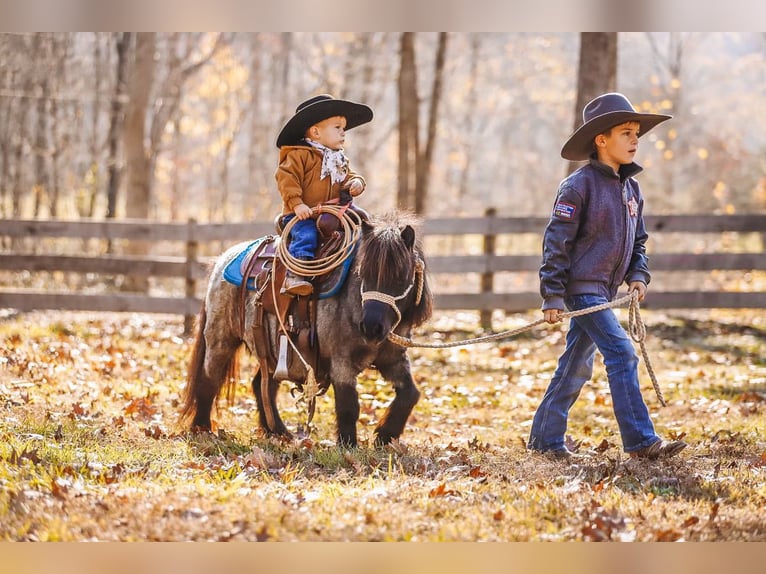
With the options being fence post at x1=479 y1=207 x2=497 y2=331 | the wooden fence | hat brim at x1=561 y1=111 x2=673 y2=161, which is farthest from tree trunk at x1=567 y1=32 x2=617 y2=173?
hat brim at x1=561 y1=111 x2=673 y2=161

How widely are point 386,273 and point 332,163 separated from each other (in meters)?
0.98

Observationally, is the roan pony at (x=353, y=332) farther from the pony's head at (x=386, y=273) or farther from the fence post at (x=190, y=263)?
the fence post at (x=190, y=263)

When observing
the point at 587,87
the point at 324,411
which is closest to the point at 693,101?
the point at 587,87

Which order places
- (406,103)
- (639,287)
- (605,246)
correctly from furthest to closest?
(406,103) < (639,287) < (605,246)

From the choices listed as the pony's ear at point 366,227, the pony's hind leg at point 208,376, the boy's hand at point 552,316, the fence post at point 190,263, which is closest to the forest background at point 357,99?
the fence post at point 190,263

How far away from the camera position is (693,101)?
29906mm

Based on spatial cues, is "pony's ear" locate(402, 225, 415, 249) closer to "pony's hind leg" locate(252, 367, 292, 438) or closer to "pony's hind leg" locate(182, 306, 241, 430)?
"pony's hind leg" locate(252, 367, 292, 438)

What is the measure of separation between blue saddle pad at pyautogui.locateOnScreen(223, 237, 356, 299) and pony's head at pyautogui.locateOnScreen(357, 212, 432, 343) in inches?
10.1

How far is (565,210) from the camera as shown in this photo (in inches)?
215

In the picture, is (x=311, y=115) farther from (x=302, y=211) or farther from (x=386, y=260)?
(x=386, y=260)

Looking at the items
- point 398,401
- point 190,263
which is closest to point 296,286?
point 398,401

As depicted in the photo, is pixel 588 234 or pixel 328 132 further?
pixel 328 132

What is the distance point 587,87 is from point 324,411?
6276mm
